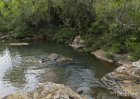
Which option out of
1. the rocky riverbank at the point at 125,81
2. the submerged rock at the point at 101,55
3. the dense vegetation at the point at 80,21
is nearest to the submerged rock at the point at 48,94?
the rocky riverbank at the point at 125,81

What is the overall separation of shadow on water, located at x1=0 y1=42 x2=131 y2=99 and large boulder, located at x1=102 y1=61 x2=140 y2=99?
85cm

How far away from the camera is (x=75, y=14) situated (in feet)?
170

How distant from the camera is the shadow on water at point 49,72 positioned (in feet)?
94.4

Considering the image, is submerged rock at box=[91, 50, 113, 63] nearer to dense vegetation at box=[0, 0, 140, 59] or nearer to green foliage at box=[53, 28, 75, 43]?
dense vegetation at box=[0, 0, 140, 59]

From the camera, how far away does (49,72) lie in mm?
34188

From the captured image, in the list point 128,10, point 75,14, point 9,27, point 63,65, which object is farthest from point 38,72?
point 9,27

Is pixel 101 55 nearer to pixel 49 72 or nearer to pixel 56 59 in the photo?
pixel 56 59

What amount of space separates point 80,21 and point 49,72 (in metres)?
20.6

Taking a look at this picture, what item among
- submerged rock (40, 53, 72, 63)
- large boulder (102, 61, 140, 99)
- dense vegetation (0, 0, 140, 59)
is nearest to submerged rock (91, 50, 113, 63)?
dense vegetation (0, 0, 140, 59)

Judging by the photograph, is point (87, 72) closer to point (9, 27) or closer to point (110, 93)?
point (110, 93)

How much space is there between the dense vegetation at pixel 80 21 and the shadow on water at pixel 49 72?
3717 mm

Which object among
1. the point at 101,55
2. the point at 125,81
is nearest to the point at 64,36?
the point at 101,55

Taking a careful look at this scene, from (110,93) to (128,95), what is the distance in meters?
1.74

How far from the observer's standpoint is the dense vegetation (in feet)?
129
